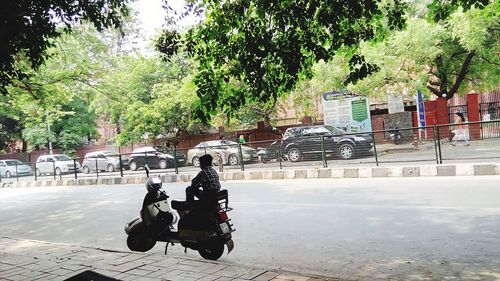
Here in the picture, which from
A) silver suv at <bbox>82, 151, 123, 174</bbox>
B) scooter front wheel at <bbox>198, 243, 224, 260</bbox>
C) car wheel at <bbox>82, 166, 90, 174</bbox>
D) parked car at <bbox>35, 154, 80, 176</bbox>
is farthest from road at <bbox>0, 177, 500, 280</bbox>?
parked car at <bbox>35, 154, 80, 176</bbox>

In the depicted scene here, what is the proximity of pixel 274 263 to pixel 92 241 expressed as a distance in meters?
3.85

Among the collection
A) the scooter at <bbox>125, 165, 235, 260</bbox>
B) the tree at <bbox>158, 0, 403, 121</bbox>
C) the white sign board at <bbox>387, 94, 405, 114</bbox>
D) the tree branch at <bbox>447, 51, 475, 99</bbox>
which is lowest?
the scooter at <bbox>125, 165, 235, 260</bbox>

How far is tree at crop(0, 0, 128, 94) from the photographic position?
4.77 metres

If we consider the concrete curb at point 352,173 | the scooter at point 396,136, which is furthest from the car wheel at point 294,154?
the scooter at point 396,136

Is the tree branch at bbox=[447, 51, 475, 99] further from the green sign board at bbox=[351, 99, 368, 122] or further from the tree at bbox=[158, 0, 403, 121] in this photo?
the tree at bbox=[158, 0, 403, 121]

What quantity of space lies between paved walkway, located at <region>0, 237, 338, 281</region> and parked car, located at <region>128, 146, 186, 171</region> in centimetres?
1296

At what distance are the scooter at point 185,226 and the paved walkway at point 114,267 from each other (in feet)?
1.42

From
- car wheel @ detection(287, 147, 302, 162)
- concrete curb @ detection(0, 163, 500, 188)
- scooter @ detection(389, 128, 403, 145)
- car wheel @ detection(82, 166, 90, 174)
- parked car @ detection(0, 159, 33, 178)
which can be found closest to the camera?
concrete curb @ detection(0, 163, 500, 188)

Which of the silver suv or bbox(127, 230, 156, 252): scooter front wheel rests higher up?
the silver suv

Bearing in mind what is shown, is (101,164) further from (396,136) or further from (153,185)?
(153,185)

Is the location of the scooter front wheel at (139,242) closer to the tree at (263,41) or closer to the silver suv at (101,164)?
the tree at (263,41)

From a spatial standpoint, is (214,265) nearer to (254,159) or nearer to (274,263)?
(274,263)

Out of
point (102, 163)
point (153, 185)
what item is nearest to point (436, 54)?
point (102, 163)

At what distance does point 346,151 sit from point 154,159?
37.5 ft
